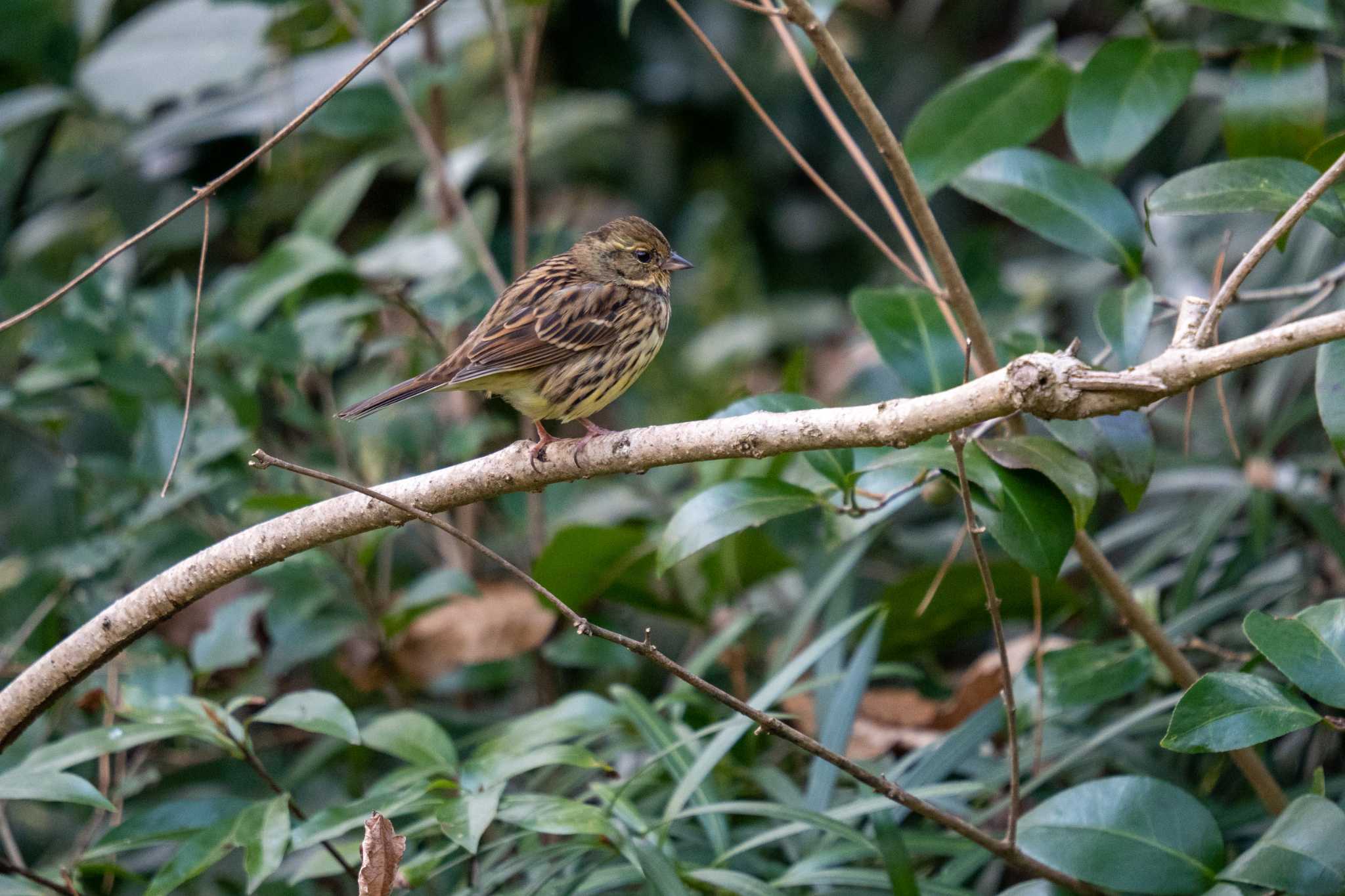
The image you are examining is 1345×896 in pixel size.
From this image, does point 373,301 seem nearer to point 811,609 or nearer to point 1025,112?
point 811,609

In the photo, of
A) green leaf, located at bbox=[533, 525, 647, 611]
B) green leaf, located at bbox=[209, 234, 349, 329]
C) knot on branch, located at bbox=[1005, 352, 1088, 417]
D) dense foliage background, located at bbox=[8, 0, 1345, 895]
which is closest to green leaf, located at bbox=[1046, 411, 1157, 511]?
dense foliage background, located at bbox=[8, 0, 1345, 895]

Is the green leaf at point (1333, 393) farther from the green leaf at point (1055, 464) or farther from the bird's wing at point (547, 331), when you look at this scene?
the bird's wing at point (547, 331)

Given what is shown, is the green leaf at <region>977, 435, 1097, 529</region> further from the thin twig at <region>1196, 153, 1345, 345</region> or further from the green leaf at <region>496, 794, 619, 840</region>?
the green leaf at <region>496, 794, 619, 840</region>

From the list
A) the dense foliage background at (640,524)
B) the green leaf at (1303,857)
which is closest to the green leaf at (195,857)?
the dense foliage background at (640,524)

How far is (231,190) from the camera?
18.4 ft

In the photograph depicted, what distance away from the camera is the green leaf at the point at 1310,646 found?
7.30ft

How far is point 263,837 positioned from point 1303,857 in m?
2.05

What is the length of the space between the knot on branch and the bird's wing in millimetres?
1796

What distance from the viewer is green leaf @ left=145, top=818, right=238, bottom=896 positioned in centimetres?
264

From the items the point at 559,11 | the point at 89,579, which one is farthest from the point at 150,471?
the point at 559,11

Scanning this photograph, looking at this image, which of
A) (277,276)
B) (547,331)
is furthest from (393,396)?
(277,276)

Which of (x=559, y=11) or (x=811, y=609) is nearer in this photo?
(x=811, y=609)

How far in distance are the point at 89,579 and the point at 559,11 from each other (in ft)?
15.0

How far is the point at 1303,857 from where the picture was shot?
2.29m
